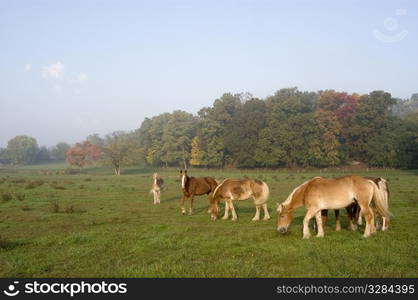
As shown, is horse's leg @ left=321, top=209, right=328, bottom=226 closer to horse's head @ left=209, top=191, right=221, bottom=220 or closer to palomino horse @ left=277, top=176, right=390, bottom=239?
palomino horse @ left=277, top=176, right=390, bottom=239

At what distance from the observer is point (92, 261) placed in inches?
359

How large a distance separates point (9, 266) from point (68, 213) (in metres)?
10.3

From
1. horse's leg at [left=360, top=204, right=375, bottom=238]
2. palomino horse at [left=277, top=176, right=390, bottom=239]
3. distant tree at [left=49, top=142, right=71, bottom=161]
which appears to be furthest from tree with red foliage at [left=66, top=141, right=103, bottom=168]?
horse's leg at [left=360, top=204, right=375, bottom=238]

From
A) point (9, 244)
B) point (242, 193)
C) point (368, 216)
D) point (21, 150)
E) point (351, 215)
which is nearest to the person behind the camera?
point (368, 216)

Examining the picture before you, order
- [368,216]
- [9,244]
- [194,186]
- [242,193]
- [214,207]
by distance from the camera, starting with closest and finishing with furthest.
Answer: [368,216], [9,244], [242,193], [214,207], [194,186]

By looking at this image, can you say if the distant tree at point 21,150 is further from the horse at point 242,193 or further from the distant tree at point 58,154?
the horse at point 242,193

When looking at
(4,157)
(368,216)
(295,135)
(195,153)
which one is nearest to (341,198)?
(368,216)

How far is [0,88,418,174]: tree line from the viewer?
63625 millimetres

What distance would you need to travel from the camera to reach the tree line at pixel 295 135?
63.6 meters

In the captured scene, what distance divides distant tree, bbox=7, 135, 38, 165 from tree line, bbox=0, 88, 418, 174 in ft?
206

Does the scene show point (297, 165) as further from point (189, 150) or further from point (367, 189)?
point (367, 189)

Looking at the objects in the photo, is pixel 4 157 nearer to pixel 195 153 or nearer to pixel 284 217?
pixel 195 153

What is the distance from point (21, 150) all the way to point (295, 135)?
11220 cm

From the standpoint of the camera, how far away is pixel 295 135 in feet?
220
